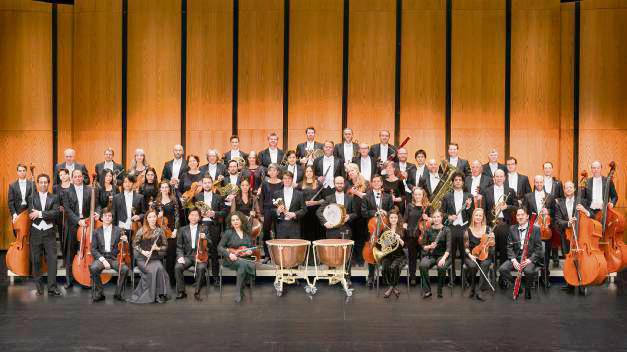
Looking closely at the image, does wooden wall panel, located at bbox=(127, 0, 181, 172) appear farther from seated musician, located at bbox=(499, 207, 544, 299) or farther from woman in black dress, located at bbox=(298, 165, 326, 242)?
seated musician, located at bbox=(499, 207, 544, 299)

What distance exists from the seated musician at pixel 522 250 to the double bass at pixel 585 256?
1.00 ft

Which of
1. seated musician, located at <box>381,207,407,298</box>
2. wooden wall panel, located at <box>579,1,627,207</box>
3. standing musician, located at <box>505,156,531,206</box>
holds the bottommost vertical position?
seated musician, located at <box>381,207,407,298</box>

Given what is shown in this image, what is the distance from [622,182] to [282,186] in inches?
182

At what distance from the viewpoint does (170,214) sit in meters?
7.39

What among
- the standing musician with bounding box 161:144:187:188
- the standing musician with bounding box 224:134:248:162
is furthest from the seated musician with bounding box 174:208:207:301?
the standing musician with bounding box 224:134:248:162

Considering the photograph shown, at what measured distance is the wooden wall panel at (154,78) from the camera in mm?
9742

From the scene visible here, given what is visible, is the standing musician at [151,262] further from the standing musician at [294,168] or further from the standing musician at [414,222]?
the standing musician at [414,222]

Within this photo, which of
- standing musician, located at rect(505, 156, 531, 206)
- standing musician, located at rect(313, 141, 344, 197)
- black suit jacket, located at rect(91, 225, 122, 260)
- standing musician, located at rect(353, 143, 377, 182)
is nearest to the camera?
black suit jacket, located at rect(91, 225, 122, 260)

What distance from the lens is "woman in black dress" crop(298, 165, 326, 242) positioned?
7738mm

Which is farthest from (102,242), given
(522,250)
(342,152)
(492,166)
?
(492,166)

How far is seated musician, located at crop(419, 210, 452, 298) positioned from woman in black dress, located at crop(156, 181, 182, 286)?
2.45 metres

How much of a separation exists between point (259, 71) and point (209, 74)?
0.67 metres

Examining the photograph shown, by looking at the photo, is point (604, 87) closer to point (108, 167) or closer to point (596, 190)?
point (596, 190)

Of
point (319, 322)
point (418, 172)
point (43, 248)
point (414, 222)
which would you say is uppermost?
point (418, 172)
